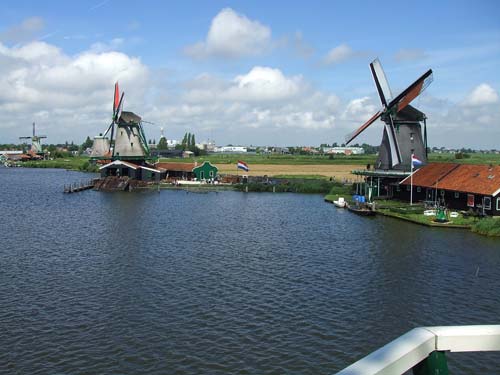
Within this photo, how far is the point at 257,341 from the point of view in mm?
16422

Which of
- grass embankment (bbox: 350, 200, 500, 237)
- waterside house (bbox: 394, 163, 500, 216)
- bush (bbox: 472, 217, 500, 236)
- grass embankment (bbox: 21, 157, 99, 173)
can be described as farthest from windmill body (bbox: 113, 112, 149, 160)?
bush (bbox: 472, 217, 500, 236)

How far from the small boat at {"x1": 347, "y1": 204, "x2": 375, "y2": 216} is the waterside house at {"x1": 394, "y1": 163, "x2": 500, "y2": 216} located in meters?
4.89

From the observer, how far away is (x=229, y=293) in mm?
21594

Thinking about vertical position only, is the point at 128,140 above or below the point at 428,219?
above

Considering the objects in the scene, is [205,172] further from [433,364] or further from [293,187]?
[433,364]

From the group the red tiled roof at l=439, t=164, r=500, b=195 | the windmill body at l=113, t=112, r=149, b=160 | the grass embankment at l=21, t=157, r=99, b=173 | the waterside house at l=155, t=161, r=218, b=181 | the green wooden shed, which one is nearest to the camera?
the red tiled roof at l=439, t=164, r=500, b=195

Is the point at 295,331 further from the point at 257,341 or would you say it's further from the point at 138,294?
the point at 138,294

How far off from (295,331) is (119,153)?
64.5m

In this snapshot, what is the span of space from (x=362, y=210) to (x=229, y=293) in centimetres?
2778

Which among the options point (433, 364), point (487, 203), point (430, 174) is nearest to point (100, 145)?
point (430, 174)

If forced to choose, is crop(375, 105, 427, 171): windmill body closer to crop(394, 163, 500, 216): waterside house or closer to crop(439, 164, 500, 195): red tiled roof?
crop(394, 163, 500, 216): waterside house

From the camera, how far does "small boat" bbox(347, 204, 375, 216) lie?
46.5 m

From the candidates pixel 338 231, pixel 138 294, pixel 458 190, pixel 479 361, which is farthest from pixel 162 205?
pixel 479 361

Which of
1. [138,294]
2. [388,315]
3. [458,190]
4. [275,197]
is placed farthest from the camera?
[275,197]
